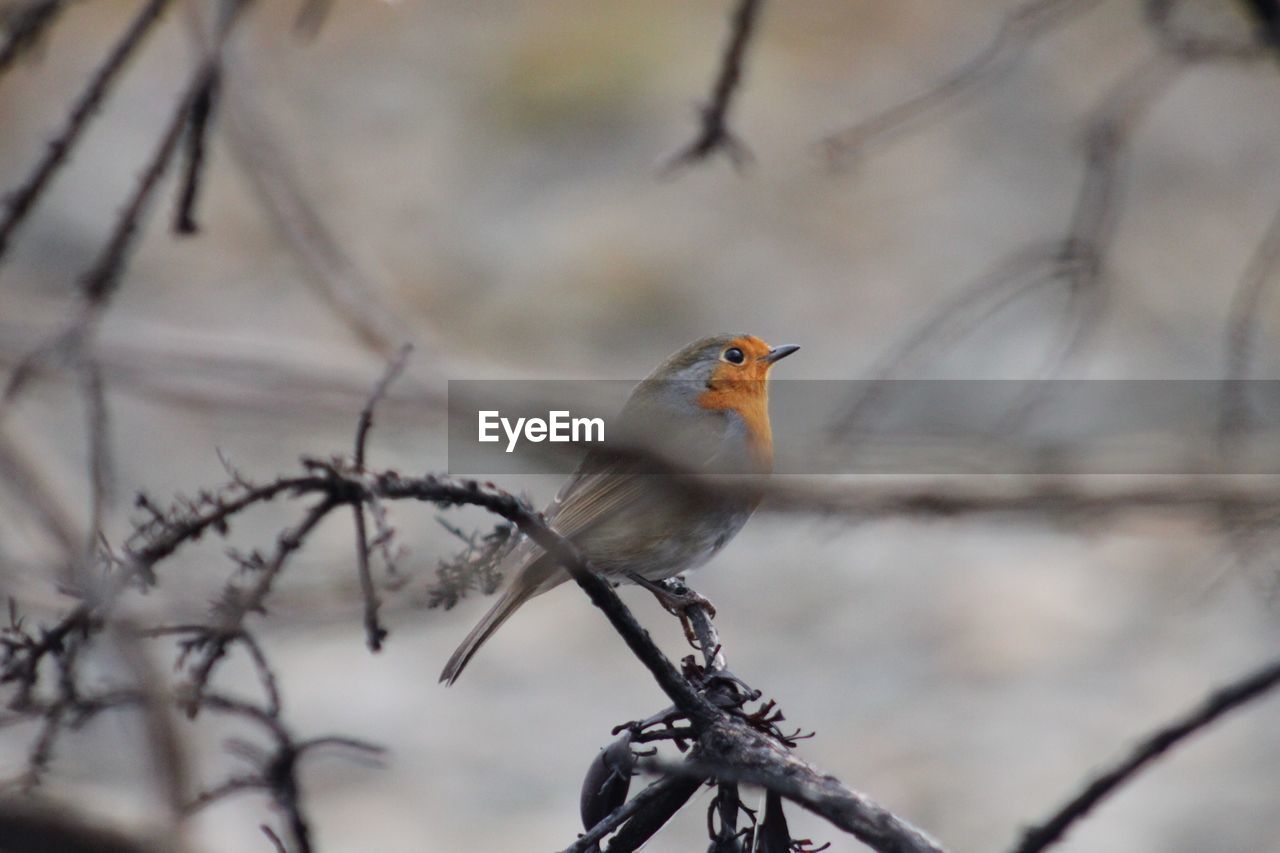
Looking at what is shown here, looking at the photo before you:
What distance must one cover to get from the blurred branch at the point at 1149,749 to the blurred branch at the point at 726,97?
1.61m

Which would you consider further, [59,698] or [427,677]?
[427,677]

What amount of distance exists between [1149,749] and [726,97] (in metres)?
1.73

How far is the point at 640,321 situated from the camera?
909 cm

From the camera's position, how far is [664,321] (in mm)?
9109

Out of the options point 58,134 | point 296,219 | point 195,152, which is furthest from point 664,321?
point 58,134

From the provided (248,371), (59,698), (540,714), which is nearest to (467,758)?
(540,714)

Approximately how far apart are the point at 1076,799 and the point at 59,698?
88cm

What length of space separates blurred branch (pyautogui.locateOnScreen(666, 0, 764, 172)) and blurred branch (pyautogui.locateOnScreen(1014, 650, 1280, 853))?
5.29 feet

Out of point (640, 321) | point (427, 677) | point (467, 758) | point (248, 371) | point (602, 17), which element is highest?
point (602, 17)

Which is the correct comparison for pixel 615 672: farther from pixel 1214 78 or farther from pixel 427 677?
pixel 1214 78

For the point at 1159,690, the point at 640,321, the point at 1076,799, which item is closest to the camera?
the point at 1076,799

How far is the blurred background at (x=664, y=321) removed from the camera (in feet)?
10.1

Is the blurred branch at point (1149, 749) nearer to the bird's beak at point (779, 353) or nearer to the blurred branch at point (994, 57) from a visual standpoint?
the blurred branch at point (994, 57)

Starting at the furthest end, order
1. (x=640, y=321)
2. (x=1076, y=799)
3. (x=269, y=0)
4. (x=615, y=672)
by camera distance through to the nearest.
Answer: (x=269, y=0), (x=640, y=321), (x=615, y=672), (x=1076, y=799)
